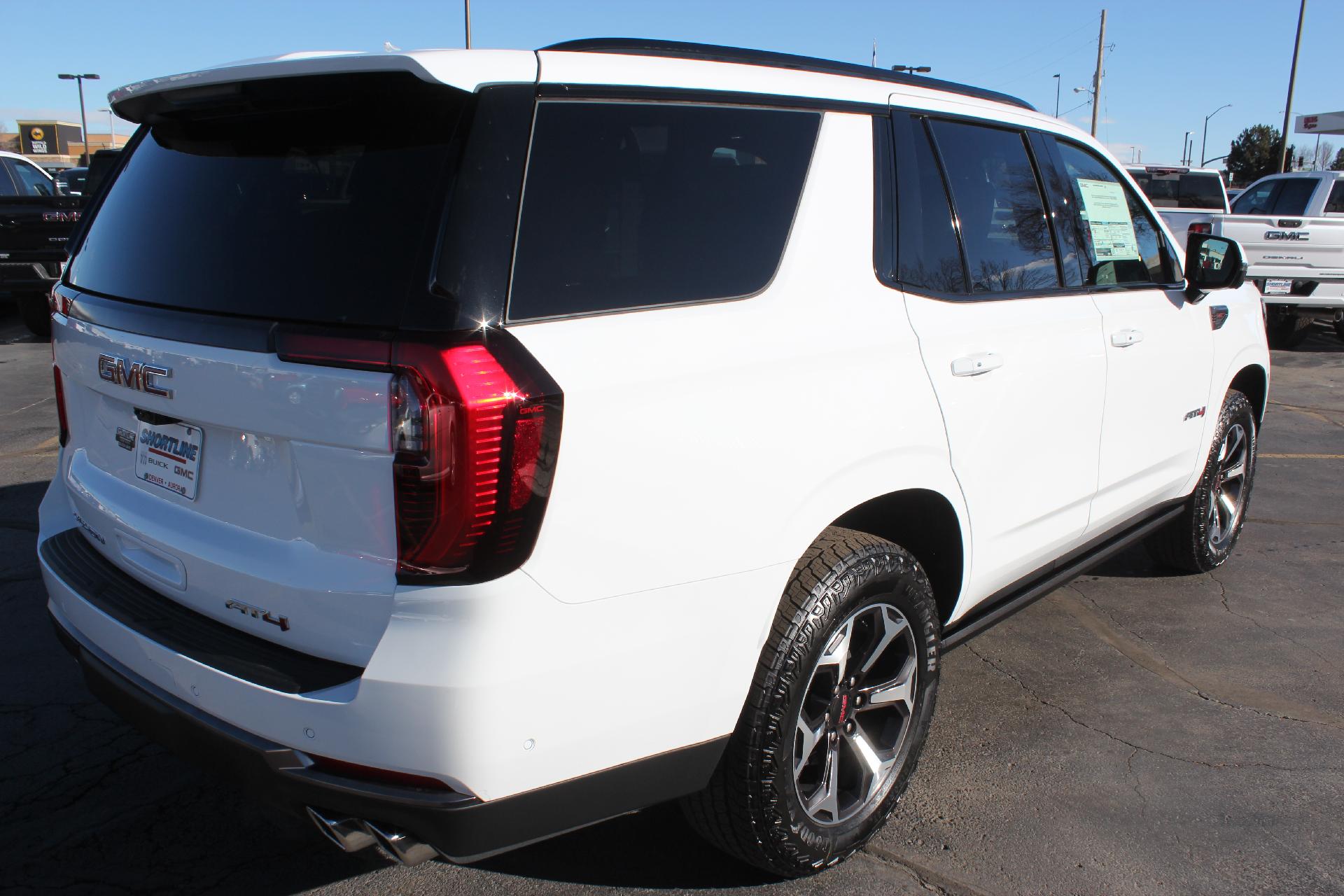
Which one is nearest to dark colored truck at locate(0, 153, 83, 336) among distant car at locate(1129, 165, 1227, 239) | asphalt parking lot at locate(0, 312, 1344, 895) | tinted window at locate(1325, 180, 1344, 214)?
asphalt parking lot at locate(0, 312, 1344, 895)

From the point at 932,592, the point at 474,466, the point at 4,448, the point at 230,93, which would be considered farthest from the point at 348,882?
the point at 4,448

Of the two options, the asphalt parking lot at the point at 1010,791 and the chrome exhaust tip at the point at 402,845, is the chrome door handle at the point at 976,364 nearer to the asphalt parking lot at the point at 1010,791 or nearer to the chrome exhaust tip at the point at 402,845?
the asphalt parking lot at the point at 1010,791

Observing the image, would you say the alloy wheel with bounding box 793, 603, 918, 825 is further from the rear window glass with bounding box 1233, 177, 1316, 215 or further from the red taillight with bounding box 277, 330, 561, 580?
the rear window glass with bounding box 1233, 177, 1316, 215

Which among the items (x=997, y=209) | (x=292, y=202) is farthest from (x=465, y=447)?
(x=997, y=209)

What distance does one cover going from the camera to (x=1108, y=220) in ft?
12.5

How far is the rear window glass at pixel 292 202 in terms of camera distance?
1.94 metres

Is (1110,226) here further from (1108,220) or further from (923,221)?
(923,221)

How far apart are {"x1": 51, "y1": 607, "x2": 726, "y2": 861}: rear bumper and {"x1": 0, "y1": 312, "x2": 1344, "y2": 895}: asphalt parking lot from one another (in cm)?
31

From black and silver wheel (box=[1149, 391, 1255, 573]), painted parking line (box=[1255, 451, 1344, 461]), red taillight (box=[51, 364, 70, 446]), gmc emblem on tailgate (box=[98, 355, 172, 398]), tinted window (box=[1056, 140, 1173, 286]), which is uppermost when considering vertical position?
tinted window (box=[1056, 140, 1173, 286])

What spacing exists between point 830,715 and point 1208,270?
2.60 meters

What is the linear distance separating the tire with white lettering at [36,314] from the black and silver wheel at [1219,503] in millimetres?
11526

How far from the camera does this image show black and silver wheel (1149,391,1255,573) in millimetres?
4562

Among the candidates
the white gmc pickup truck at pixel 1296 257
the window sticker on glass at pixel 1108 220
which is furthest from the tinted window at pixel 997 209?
the white gmc pickup truck at pixel 1296 257

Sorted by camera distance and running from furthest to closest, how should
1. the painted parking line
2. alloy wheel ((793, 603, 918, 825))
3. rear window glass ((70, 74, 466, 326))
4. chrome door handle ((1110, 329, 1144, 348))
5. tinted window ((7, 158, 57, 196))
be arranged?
tinted window ((7, 158, 57, 196)), the painted parking line, chrome door handle ((1110, 329, 1144, 348)), alloy wheel ((793, 603, 918, 825)), rear window glass ((70, 74, 466, 326))
